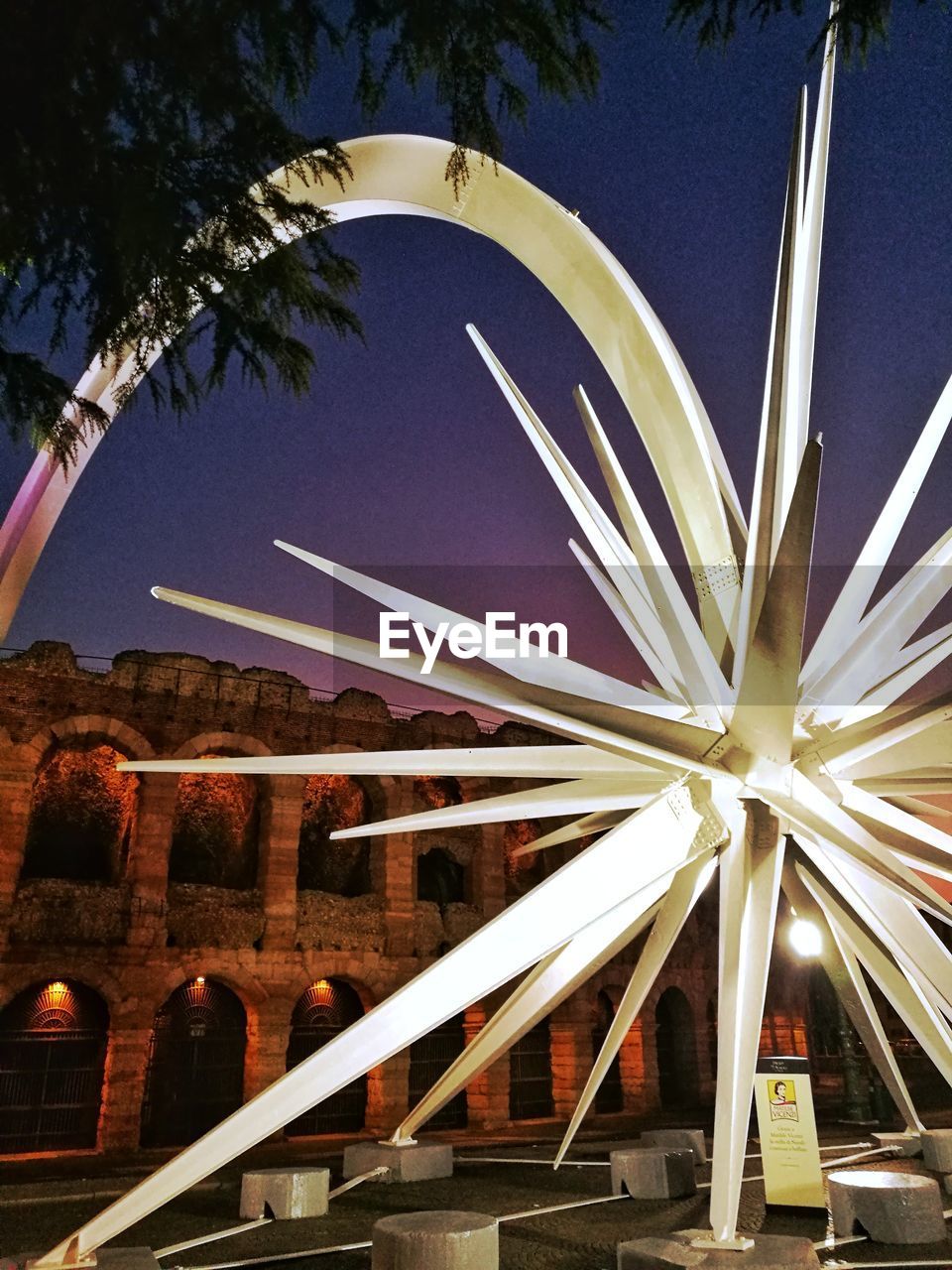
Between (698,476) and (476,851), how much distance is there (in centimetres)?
1502

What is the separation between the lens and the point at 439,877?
63.4 feet

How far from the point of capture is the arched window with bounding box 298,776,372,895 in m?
18.0

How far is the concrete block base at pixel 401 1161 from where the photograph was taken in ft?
24.6

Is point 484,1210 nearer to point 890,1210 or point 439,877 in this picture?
point 890,1210

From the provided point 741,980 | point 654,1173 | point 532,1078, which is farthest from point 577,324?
point 532,1078

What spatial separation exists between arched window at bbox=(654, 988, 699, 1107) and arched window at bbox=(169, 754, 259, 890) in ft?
31.4

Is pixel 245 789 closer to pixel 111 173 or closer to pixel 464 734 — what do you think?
pixel 464 734

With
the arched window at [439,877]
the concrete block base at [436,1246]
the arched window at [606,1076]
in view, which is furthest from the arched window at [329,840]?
the concrete block base at [436,1246]

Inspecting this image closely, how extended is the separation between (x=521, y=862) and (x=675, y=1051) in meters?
5.43

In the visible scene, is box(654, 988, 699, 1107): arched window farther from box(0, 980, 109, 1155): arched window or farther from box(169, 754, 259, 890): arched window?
box(0, 980, 109, 1155): arched window

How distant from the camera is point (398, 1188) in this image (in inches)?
285

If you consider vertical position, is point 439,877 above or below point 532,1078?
above

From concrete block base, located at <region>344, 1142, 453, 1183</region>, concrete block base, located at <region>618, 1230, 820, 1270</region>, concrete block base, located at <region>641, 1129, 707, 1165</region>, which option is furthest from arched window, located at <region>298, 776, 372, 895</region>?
concrete block base, located at <region>618, 1230, 820, 1270</region>

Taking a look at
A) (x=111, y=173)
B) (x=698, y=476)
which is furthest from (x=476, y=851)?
(x=111, y=173)
